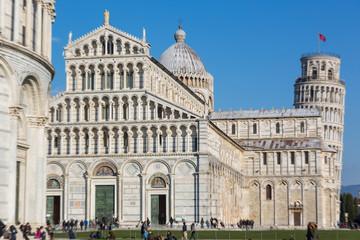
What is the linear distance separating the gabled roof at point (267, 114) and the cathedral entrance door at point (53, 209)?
3489cm

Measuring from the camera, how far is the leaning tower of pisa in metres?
123

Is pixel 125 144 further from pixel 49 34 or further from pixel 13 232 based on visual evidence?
pixel 13 232

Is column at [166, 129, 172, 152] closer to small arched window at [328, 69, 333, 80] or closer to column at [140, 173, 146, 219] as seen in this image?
column at [140, 173, 146, 219]

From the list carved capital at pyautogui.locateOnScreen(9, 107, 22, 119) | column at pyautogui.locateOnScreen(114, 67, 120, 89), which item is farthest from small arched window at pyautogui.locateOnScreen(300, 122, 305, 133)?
carved capital at pyautogui.locateOnScreen(9, 107, 22, 119)

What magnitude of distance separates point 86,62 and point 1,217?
39.6m

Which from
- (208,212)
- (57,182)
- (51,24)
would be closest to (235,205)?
(208,212)

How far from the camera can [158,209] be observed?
67938 mm

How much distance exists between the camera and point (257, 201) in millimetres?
93000

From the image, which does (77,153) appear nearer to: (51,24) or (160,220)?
(160,220)

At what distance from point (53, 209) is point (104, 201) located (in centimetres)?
531

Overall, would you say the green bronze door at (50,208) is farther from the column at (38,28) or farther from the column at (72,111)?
the column at (38,28)

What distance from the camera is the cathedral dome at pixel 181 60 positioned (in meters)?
101

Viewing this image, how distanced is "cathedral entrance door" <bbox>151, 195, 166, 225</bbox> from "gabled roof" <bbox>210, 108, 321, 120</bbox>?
33.0 m

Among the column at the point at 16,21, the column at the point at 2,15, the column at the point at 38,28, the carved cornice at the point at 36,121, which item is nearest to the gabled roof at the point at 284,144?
the carved cornice at the point at 36,121
